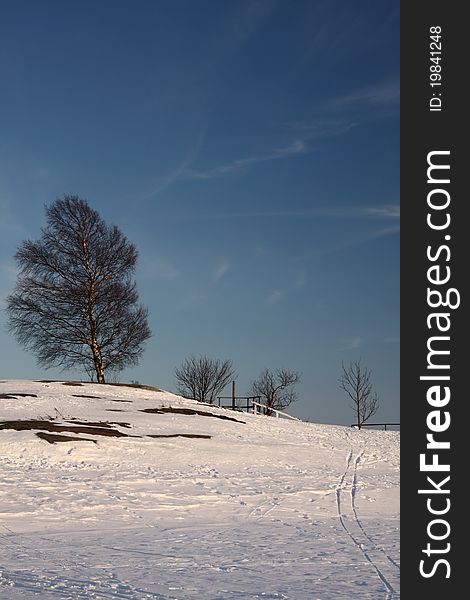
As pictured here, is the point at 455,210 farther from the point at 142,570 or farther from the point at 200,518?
the point at 200,518

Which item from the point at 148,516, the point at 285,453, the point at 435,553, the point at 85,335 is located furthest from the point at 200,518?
the point at 85,335

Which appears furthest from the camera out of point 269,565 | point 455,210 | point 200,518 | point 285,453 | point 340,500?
point 285,453

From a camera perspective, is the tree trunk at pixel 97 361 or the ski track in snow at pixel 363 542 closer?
the ski track in snow at pixel 363 542

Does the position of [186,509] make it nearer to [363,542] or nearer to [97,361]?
[363,542]

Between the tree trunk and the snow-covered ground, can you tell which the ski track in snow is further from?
the tree trunk

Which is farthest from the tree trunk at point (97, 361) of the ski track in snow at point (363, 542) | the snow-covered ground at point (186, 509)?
the ski track in snow at point (363, 542)

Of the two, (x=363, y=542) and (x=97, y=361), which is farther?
(x=97, y=361)

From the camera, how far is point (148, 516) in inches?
488

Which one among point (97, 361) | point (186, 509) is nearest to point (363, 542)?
point (186, 509)

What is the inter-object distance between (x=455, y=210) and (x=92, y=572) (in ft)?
19.1

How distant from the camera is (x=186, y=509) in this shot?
1313cm

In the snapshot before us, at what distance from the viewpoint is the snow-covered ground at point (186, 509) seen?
7.84 meters

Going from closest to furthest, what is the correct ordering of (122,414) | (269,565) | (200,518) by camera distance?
(269,565) < (200,518) < (122,414)

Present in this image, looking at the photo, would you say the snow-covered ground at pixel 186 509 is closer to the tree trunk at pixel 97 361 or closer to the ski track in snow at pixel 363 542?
the ski track in snow at pixel 363 542
